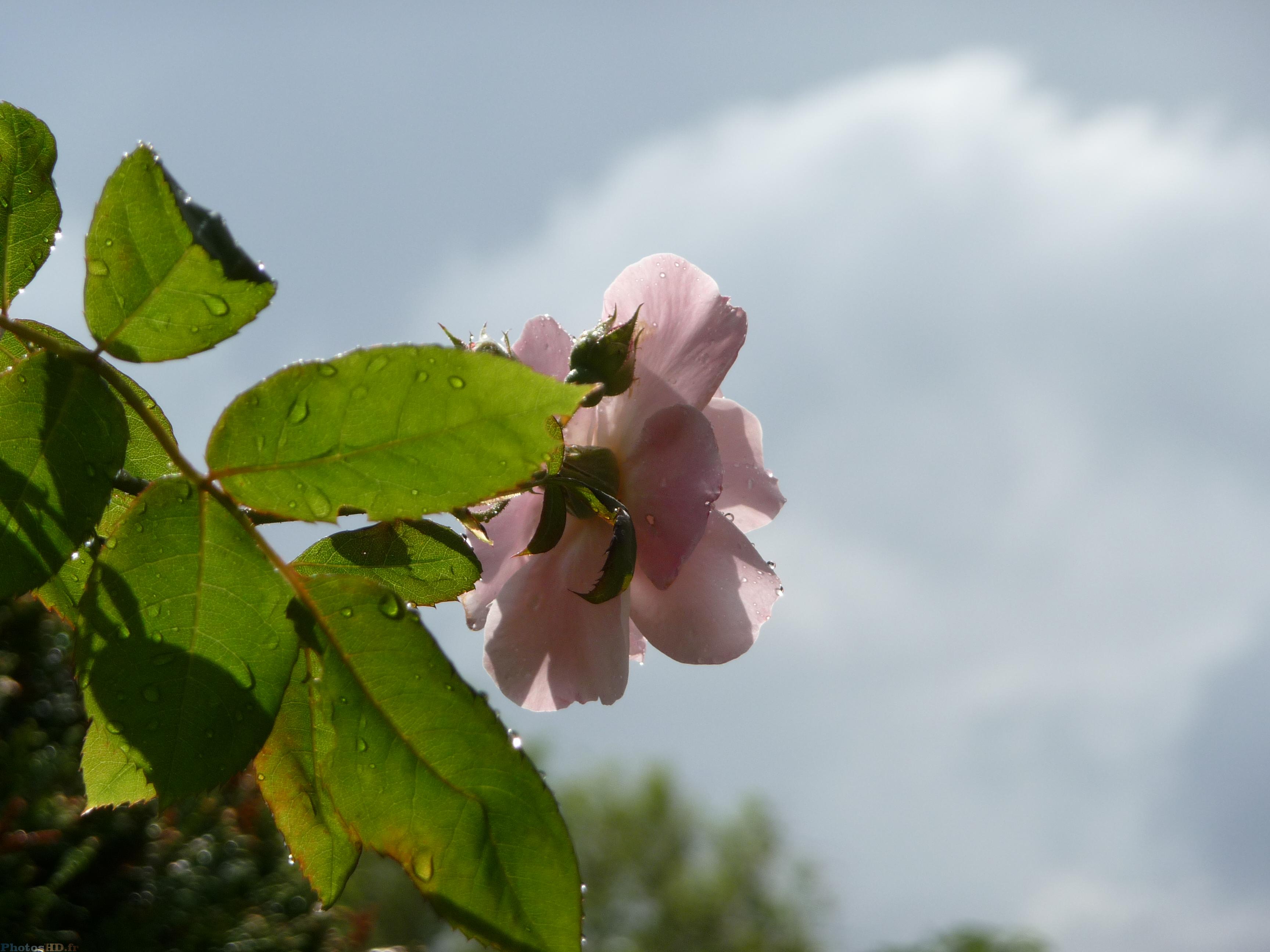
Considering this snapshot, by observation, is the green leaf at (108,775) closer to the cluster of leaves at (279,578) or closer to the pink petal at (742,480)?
the cluster of leaves at (279,578)

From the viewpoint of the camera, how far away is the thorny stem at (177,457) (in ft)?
0.70

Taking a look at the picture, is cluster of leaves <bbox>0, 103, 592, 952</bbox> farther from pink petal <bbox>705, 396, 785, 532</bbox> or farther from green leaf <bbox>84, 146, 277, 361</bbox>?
pink petal <bbox>705, 396, 785, 532</bbox>

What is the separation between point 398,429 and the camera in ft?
0.64

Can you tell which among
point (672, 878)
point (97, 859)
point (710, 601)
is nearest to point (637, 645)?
point (710, 601)

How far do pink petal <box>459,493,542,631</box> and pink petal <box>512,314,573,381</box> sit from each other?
5cm

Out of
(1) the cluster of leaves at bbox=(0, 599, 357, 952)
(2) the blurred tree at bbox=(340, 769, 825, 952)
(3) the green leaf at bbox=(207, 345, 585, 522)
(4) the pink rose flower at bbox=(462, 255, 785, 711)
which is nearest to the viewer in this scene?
(3) the green leaf at bbox=(207, 345, 585, 522)

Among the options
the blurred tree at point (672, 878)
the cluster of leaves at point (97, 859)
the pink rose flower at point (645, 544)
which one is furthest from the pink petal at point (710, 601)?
the blurred tree at point (672, 878)

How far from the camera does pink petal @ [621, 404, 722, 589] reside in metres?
0.28

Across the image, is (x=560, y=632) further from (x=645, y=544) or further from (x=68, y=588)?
(x=68, y=588)

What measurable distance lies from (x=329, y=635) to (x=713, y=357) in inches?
6.1

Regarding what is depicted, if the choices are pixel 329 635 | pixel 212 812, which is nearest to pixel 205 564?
pixel 329 635

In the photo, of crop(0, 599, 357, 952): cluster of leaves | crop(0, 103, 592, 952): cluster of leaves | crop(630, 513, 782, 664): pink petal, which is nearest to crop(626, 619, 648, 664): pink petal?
crop(630, 513, 782, 664): pink petal

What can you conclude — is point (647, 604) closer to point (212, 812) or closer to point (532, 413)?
point (532, 413)

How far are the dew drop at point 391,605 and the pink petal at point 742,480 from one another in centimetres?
19
